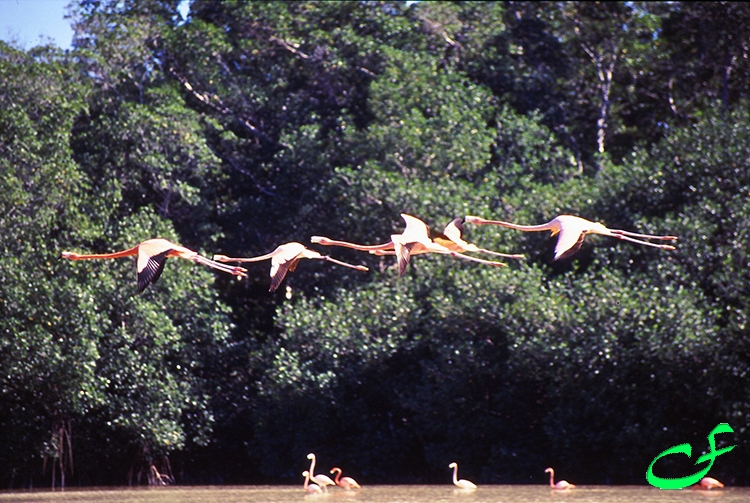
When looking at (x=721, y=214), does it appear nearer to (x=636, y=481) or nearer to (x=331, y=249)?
(x=636, y=481)

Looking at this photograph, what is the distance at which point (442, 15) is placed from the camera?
73.3 ft

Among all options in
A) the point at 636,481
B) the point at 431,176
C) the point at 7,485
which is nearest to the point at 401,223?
the point at 431,176

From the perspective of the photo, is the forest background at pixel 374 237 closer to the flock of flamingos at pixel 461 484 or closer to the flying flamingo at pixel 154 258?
the flock of flamingos at pixel 461 484

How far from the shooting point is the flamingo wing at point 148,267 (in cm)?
776

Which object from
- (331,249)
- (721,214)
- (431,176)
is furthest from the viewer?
(331,249)

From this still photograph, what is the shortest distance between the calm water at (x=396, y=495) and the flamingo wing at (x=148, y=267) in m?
6.61

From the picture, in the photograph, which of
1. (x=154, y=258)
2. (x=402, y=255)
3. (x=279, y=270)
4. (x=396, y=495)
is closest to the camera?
(x=402, y=255)

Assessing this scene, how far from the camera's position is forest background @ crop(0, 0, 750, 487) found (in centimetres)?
1672

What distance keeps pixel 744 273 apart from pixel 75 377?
10.9m

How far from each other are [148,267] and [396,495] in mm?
7967

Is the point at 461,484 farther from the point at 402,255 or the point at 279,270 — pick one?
the point at 402,255

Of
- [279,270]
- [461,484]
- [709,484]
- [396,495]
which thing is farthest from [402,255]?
[709,484]

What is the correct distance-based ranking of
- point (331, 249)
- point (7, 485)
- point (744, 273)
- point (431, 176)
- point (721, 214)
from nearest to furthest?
point (744, 273), point (721, 214), point (7, 485), point (431, 176), point (331, 249)

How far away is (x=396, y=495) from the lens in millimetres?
14836
